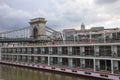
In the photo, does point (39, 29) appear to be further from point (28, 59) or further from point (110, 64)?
point (110, 64)

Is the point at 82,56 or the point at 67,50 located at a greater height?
the point at 67,50

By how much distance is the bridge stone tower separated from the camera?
3856 inches

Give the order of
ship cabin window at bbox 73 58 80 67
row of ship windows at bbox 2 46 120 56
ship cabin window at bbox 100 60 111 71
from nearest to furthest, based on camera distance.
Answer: ship cabin window at bbox 100 60 111 71, row of ship windows at bbox 2 46 120 56, ship cabin window at bbox 73 58 80 67

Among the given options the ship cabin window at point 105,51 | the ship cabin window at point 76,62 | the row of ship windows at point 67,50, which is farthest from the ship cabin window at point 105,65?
the ship cabin window at point 76,62

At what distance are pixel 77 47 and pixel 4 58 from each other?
2624cm

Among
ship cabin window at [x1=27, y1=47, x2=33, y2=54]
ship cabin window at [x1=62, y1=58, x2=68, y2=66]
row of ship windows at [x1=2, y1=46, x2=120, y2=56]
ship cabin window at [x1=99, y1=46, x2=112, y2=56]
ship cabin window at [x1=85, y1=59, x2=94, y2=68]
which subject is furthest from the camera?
ship cabin window at [x1=27, y1=47, x2=33, y2=54]

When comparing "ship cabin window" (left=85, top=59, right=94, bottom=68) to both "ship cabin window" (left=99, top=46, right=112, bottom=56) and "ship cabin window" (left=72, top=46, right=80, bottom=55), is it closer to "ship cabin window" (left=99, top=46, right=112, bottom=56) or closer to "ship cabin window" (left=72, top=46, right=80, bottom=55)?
"ship cabin window" (left=99, top=46, right=112, bottom=56)

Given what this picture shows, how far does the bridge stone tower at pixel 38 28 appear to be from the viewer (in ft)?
321

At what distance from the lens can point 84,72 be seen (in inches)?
985

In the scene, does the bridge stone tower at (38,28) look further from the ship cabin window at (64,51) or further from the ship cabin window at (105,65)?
the ship cabin window at (105,65)

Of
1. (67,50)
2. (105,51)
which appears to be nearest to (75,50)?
(67,50)

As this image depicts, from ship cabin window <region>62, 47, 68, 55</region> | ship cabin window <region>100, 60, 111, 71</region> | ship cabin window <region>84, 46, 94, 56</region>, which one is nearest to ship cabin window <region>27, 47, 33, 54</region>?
ship cabin window <region>62, 47, 68, 55</region>

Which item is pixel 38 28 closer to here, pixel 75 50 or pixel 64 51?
pixel 64 51

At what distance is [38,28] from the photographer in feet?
322
